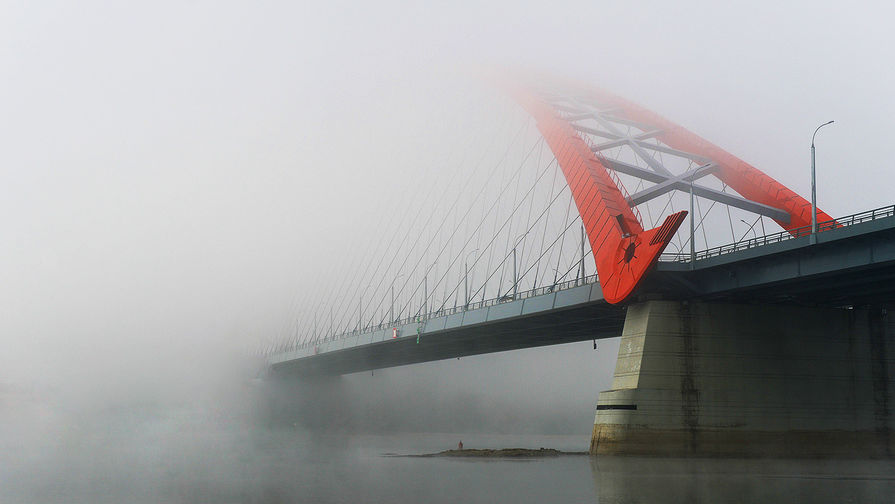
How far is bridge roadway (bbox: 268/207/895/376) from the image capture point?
4147 centimetres

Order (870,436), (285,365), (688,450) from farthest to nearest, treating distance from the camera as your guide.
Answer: (285,365)
(870,436)
(688,450)

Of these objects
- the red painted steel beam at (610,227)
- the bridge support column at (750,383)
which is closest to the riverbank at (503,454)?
the bridge support column at (750,383)

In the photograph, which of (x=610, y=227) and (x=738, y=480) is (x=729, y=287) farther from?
(x=738, y=480)

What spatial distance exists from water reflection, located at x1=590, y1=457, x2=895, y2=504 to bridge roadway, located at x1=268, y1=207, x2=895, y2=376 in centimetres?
888

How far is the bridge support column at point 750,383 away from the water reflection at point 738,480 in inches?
121

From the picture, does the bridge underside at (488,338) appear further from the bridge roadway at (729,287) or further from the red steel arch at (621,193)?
the red steel arch at (621,193)

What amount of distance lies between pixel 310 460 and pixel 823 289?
29399mm

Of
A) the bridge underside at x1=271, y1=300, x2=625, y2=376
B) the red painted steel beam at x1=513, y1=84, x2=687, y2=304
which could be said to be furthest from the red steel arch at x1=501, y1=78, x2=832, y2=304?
the bridge underside at x1=271, y1=300, x2=625, y2=376

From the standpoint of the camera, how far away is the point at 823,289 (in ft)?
156

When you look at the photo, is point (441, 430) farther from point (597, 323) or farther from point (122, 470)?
point (122, 470)

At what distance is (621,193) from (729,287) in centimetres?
836

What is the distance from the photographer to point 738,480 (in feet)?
105

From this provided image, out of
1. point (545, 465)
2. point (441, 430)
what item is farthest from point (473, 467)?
point (441, 430)

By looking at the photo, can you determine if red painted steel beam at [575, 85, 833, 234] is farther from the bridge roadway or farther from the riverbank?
the riverbank
